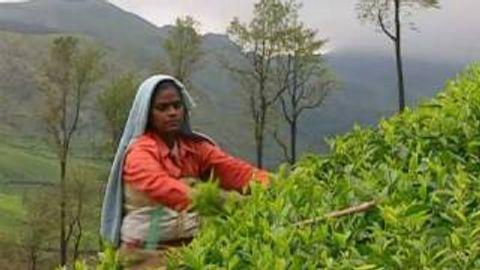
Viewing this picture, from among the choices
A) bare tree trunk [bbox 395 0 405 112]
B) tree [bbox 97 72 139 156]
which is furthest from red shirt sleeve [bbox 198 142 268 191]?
tree [bbox 97 72 139 156]

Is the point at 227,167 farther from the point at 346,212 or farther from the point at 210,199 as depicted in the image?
the point at 346,212

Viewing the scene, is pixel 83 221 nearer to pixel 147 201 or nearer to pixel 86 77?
pixel 86 77

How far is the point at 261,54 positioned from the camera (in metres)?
55.7

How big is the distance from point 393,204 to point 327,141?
33.9 inches

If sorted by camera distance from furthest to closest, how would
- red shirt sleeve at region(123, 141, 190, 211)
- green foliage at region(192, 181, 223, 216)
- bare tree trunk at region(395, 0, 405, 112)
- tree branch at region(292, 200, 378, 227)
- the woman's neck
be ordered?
bare tree trunk at region(395, 0, 405, 112) → the woman's neck → red shirt sleeve at region(123, 141, 190, 211) → green foliage at region(192, 181, 223, 216) → tree branch at region(292, 200, 378, 227)

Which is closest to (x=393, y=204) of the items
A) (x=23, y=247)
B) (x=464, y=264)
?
(x=464, y=264)

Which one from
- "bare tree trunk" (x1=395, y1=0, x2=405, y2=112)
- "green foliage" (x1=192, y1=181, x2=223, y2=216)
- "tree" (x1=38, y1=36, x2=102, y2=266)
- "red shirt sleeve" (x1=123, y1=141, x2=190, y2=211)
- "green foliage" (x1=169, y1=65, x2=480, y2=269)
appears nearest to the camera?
"green foliage" (x1=169, y1=65, x2=480, y2=269)

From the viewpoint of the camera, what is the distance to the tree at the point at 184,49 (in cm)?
5462

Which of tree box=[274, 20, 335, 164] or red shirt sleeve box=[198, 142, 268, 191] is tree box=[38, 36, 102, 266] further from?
red shirt sleeve box=[198, 142, 268, 191]

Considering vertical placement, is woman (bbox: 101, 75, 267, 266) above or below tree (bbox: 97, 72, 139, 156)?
above

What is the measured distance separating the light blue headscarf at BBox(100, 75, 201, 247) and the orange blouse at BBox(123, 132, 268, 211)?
0.07 metres

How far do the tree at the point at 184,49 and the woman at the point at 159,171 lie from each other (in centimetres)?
5028

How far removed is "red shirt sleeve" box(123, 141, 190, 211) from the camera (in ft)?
11.6

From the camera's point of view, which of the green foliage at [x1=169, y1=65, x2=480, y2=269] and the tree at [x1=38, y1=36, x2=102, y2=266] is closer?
the green foliage at [x1=169, y1=65, x2=480, y2=269]
